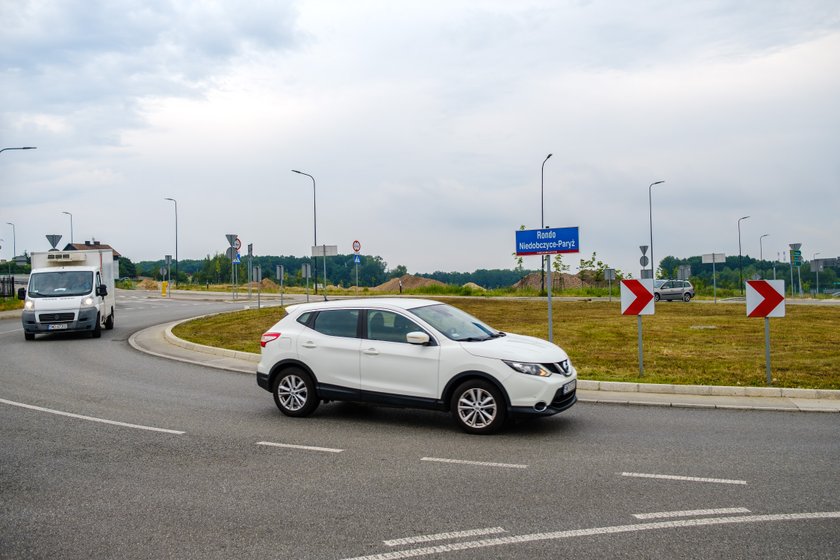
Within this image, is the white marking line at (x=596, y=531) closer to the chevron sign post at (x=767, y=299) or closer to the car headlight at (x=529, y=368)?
the car headlight at (x=529, y=368)

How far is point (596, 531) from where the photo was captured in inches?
202

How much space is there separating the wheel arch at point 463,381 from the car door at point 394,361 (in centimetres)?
13

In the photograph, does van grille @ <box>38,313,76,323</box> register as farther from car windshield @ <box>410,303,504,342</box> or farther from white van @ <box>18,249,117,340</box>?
car windshield @ <box>410,303,504,342</box>

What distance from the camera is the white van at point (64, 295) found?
20.6 metres

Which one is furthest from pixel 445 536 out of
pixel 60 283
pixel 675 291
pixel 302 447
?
pixel 675 291

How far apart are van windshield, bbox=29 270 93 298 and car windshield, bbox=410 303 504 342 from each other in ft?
51.3

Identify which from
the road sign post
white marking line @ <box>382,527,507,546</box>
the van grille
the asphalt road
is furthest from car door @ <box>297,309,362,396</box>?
the van grille

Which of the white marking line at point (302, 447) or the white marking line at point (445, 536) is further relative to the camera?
the white marking line at point (302, 447)

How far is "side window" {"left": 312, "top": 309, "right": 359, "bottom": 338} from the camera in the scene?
940 cm

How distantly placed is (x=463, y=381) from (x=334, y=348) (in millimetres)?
1843

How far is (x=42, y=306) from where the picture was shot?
2059cm

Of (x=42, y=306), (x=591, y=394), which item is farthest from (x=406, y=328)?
(x=42, y=306)

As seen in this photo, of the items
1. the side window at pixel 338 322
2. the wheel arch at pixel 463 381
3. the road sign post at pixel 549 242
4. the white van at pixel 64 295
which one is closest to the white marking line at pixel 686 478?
the wheel arch at pixel 463 381

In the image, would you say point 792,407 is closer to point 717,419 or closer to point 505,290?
point 717,419
